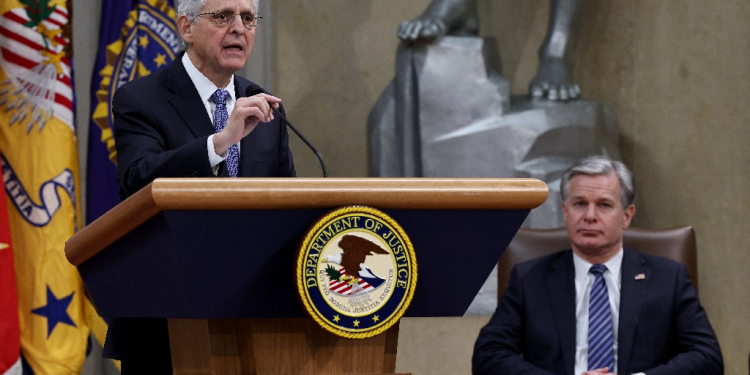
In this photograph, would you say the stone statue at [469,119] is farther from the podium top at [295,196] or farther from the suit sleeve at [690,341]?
the podium top at [295,196]

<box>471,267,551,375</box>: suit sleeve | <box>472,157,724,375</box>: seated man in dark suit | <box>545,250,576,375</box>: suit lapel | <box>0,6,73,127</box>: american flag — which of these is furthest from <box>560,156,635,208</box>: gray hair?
<box>0,6,73,127</box>: american flag

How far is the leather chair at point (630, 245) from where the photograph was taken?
9.95 ft

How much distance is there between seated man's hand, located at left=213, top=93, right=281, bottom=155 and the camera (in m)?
1.24

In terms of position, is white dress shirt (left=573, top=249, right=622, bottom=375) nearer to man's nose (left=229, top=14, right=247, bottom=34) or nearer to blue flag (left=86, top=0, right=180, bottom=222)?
man's nose (left=229, top=14, right=247, bottom=34)

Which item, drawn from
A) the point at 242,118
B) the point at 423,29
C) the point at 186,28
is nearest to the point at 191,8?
the point at 186,28

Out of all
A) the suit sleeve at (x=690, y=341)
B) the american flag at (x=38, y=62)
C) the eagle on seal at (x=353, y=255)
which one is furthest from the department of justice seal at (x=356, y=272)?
the american flag at (x=38, y=62)

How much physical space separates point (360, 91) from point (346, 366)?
3263 millimetres

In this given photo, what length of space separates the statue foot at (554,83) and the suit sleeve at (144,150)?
115 inches

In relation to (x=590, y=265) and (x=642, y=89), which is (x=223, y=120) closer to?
(x=590, y=265)

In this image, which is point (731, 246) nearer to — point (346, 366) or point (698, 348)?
point (698, 348)

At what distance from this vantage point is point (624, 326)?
100 inches

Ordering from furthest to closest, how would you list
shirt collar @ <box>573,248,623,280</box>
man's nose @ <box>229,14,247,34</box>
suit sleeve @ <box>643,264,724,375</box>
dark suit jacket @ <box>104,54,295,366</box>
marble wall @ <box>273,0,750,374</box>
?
marble wall @ <box>273,0,750,374</box> → shirt collar @ <box>573,248,623,280</box> → suit sleeve @ <box>643,264,724,375</box> → man's nose @ <box>229,14,247,34</box> → dark suit jacket @ <box>104,54,295,366</box>

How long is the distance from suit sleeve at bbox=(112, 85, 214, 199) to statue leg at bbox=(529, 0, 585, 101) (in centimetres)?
294

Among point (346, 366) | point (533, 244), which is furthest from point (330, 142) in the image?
point (346, 366)
